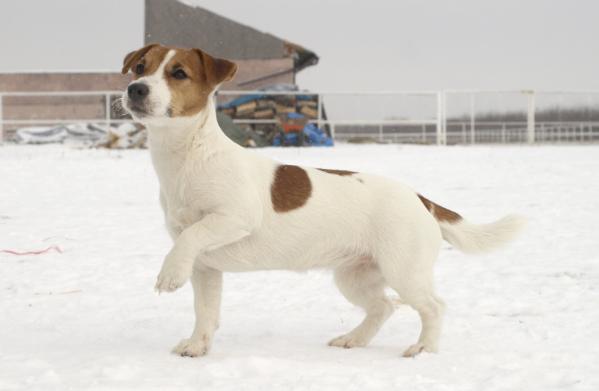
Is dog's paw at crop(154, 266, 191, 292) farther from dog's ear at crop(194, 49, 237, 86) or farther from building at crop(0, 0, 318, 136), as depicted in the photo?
building at crop(0, 0, 318, 136)

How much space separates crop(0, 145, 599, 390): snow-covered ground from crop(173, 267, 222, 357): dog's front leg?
0.11 meters

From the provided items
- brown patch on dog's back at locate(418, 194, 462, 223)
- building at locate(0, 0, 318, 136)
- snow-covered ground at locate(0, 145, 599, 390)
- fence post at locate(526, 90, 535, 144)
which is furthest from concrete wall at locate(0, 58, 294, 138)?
brown patch on dog's back at locate(418, 194, 462, 223)

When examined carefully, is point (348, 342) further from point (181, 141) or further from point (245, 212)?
point (181, 141)

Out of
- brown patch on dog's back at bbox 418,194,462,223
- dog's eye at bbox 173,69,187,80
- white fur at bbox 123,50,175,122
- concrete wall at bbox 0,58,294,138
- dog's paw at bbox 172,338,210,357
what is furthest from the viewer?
concrete wall at bbox 0,58,294,138

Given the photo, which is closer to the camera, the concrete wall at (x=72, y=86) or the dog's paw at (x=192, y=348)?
the dog's paw at (x=192, y=348)

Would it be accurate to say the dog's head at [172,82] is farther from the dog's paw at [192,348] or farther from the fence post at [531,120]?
the fence post at [531,120]

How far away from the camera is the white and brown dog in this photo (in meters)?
3.44

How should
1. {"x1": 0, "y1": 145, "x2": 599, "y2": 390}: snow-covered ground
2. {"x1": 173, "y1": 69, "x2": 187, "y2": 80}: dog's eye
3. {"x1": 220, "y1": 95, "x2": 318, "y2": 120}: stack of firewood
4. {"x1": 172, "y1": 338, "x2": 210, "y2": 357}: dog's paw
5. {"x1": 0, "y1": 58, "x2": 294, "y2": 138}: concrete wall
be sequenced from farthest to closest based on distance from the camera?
{"x1": 0, "y1": 58, "x2": 294, "y2": 138}: concrete wall < {"x1": 220, "y1": 95, "x2": 318, "y2": 120}: stack of firewood < {"x1": 172, "y1": 338, "x2": 210, "y2": 357}: dog's paw < {"x1": 173, "y1": 69, "x2": 187, "y2": 80}: dog's eye < {"x1": 0, "y1": 145, "x2": 599, "y2": 390}: snow-covered ground

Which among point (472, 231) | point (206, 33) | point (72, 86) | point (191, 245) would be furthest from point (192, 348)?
point (206, 33)

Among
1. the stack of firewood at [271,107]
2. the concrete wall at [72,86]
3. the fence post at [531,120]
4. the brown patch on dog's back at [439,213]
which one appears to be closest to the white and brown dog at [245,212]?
the brown patch on dog's back at [439,213]

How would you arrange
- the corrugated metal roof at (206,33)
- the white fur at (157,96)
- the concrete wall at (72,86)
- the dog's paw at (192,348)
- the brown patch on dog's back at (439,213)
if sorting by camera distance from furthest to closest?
the corrugated metal roof at (206,33) < the concrete wall at (72,86) < the brown patch on dog's back at (439,213) < the dog's paw at (192,348) < the white fur at (157,96)

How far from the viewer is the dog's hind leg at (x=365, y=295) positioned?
4020 mm

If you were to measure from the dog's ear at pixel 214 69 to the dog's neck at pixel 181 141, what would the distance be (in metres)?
0.13

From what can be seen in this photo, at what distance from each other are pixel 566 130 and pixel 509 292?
17.1m
